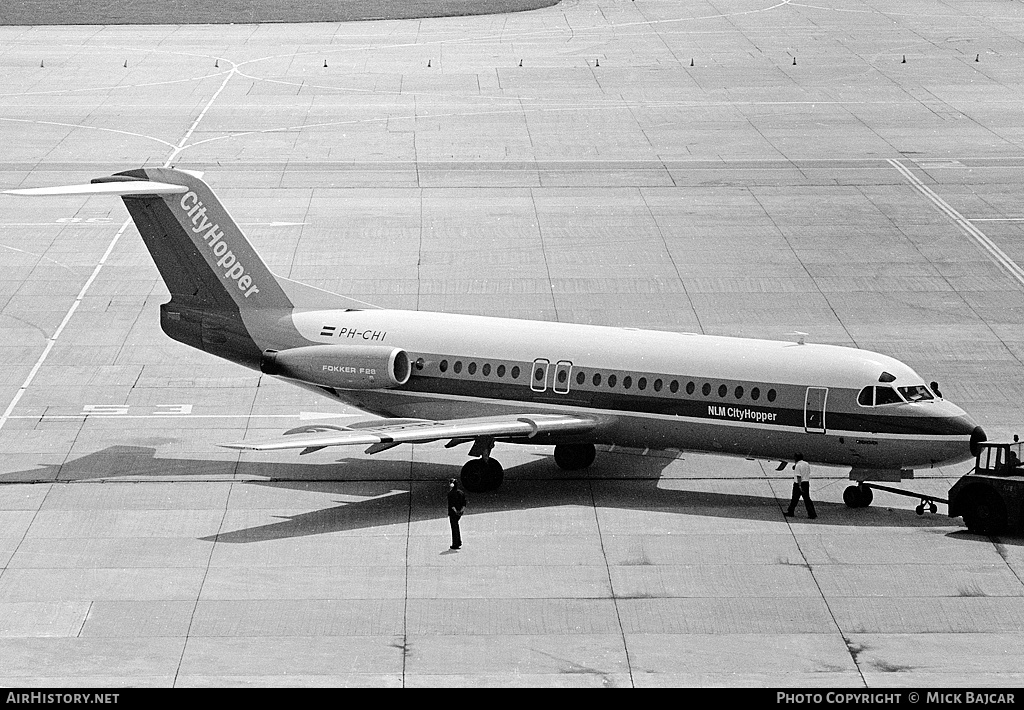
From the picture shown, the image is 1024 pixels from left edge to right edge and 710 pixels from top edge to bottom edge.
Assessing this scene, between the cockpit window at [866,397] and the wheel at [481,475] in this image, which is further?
the wheel at [481,475]

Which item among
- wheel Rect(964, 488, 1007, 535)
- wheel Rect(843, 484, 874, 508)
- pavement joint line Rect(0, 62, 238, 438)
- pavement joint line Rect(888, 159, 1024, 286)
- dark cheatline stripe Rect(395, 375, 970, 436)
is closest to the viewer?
wheel Rect(964, 488, 1007, 535)

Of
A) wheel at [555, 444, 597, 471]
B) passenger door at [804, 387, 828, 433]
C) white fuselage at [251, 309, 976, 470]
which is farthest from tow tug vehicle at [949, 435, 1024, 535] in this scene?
wheel at [555, 444, 597, 471]

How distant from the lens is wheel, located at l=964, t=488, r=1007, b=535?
98.0ft

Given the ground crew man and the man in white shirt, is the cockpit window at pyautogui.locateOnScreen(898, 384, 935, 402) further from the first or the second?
the ground crew man

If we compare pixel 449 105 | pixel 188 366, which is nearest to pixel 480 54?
pixel 449 105

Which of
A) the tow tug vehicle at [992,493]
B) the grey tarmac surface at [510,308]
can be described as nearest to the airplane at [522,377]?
the tow tug vehicle at [992,493]

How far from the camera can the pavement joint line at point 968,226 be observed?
51.2 m

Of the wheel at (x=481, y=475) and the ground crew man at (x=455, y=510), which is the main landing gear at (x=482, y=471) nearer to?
the wheel at (x=481, y=475)

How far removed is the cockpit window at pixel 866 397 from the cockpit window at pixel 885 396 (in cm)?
8

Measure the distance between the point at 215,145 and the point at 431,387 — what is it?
119ft

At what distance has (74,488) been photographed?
109 feet

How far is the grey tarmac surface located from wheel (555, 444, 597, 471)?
47 centimetres

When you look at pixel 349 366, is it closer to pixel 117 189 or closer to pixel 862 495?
pixel 117 189
